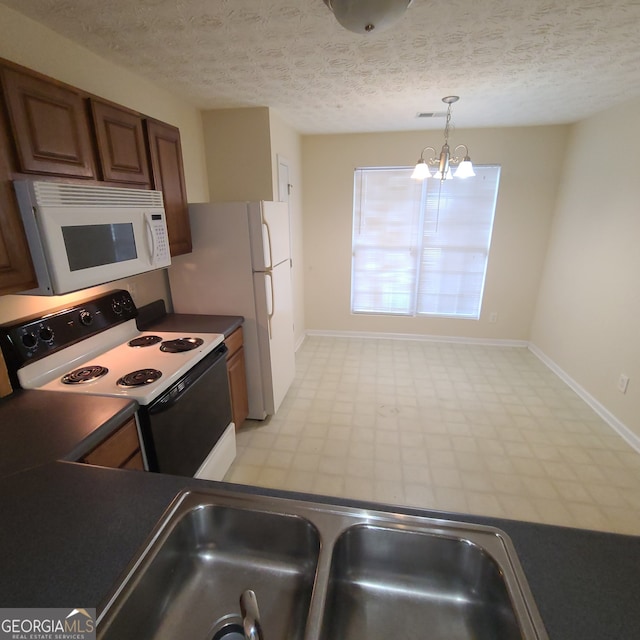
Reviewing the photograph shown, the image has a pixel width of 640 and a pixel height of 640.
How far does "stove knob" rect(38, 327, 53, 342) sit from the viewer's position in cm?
154

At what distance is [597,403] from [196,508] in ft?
11.1

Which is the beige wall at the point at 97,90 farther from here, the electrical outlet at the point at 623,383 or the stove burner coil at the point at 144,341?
the electrical outlet at the point at 623,383

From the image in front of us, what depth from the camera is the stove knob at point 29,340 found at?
4.79 feet

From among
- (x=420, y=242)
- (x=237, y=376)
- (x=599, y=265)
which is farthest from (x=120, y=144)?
(x=599, y=265)

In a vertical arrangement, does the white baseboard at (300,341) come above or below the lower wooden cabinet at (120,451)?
below

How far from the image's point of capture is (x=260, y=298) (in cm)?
251

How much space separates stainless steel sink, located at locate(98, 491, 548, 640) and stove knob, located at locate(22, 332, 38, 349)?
3.66 feet

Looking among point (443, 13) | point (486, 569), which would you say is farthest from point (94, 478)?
point (443, 13)

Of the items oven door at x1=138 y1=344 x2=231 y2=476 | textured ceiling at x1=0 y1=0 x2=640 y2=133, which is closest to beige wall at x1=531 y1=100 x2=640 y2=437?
textured ceiling at x1=0 y1=0 x2=640 y2=133

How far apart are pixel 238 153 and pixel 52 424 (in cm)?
248

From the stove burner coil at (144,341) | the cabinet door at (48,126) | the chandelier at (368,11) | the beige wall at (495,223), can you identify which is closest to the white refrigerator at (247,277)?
the stove burner coil at (144,341)

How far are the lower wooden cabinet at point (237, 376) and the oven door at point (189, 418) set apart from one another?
181 millimetres

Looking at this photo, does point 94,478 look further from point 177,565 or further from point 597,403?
point 597,403

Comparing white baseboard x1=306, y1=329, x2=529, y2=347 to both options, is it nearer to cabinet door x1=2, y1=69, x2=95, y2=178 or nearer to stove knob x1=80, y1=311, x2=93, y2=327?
stove knob x1=80, y1=311, x2=93, y2=327
